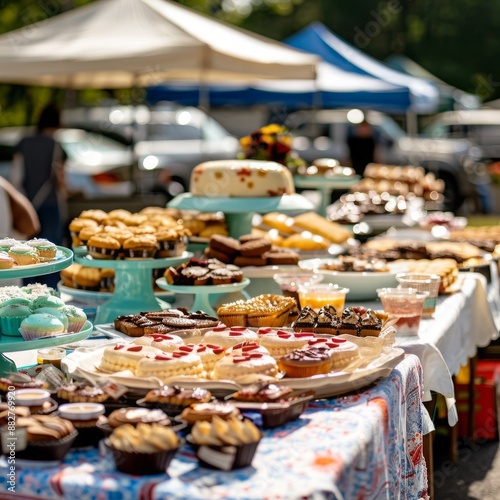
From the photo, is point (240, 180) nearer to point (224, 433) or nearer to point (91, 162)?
point (224, 433)

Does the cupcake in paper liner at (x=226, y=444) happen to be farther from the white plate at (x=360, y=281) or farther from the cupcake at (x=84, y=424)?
the white plate at (x=360, y=281)

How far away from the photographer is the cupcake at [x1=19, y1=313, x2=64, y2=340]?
7.97 feet

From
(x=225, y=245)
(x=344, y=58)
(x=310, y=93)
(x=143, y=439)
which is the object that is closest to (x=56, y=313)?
(x=143, y=439)

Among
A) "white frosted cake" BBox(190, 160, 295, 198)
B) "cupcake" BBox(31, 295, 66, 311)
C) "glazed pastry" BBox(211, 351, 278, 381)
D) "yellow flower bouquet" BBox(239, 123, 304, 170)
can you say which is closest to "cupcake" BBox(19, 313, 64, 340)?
"cupcake" BBox(31, 295, 66, 311)

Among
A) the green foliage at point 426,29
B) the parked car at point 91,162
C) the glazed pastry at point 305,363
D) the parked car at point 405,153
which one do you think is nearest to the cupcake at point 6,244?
the glazed pastry at point 305,363

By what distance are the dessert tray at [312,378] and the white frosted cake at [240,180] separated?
172 centimetres

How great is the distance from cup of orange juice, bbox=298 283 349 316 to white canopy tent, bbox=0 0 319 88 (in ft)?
11.7

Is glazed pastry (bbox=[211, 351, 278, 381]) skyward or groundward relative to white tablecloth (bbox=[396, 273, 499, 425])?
skyward

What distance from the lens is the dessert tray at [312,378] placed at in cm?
221

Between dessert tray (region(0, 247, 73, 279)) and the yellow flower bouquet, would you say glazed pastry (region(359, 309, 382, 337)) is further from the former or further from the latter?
the yellow flower bouquet

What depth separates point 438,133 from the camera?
2156 cm

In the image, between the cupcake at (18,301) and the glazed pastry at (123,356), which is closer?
the glazed pastry at (123,356)

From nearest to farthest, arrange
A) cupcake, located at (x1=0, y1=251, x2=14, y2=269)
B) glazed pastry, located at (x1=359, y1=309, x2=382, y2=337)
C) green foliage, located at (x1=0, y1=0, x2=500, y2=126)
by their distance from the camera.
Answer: cupcake, located at (x1=0, y1=251, x2=14, y2=269) → glazed pastry, located at (x1=359, y1=309, x2=382, y2=337) → green foliage, located at (x1=0, y1=0, x2=500, y2=126)

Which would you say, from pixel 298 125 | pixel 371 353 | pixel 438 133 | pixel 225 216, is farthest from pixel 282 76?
pixel 438 133
